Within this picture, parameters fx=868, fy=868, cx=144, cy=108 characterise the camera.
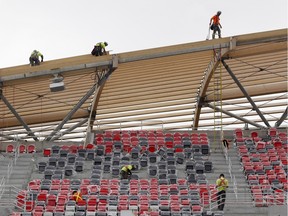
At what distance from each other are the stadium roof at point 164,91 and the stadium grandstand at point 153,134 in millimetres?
66

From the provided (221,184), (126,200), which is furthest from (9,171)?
(221,184)

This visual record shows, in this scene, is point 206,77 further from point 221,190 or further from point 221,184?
point 221,190

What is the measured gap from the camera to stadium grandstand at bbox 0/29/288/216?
121ft

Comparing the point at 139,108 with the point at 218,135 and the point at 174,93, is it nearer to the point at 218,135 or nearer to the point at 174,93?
the point at 174,93

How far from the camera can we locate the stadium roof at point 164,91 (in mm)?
43438

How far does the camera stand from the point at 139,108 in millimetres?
52594

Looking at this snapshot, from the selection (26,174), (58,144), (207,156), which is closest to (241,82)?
(207,156)

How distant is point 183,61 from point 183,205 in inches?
535

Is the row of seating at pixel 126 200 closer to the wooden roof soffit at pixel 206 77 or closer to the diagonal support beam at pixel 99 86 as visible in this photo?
the diagonal support beam at pixel 99 86

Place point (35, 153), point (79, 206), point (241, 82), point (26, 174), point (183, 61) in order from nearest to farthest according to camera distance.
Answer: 1. point (79, 206)
2. point (26, 174)
3. point (35, 153)
4. point (183, 61)
5. point (241, 82)

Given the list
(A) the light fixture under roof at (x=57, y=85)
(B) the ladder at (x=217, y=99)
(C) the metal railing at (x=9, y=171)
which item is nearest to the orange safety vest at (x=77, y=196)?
(C) the metal railing at (x=9, y=171)

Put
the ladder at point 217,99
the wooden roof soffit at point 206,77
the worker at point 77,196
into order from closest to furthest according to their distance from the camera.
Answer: the worker at point 77,196 < the wooden roof soffit at point 206,77 < the ladder at point 217,99

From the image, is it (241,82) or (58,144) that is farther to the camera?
(241,82)

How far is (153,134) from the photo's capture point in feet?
150
